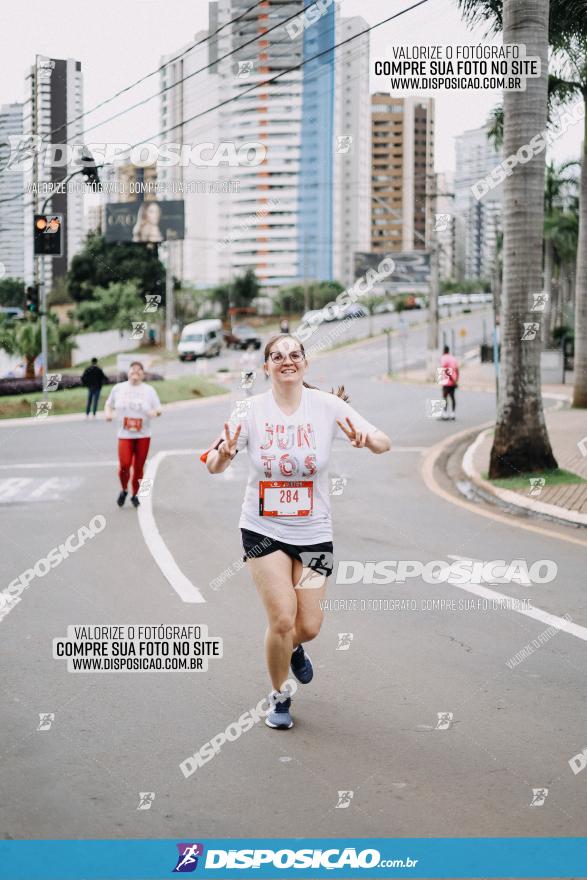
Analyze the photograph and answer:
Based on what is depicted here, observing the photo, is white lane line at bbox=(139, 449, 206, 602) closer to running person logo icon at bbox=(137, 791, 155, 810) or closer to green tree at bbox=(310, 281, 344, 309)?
running person logo icon at bbox=(137, 791, 155, 810)

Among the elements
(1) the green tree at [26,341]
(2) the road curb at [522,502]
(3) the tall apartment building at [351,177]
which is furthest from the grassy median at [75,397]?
(3) the tall apartment building at [351,177]

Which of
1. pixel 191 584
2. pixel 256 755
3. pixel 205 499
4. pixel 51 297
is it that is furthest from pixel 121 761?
pixel 51 297

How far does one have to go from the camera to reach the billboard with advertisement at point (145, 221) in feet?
249

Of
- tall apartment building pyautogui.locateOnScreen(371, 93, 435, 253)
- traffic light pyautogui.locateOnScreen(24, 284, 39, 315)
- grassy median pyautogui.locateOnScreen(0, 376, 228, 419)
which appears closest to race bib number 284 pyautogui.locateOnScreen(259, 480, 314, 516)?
traffic light pyautogui.locateOnScreen(24, 284, 39, 315)

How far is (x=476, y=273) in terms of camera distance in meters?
129

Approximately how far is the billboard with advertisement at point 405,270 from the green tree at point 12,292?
3559cm

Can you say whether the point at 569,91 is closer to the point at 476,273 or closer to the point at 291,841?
the point at 291,841

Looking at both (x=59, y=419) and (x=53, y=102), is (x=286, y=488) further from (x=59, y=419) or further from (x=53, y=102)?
(x=59, y=419)

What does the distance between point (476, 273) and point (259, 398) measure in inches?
4979

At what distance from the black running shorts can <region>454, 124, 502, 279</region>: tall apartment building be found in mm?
27157

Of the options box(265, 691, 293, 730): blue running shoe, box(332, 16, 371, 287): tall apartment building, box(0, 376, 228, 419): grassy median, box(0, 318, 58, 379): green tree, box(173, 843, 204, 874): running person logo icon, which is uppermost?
box(332, 16, 371, 287): tall apartment building

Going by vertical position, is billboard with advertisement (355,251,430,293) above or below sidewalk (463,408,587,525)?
above

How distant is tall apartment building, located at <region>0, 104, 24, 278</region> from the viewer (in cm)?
2647

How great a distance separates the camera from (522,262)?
14.5 metres
